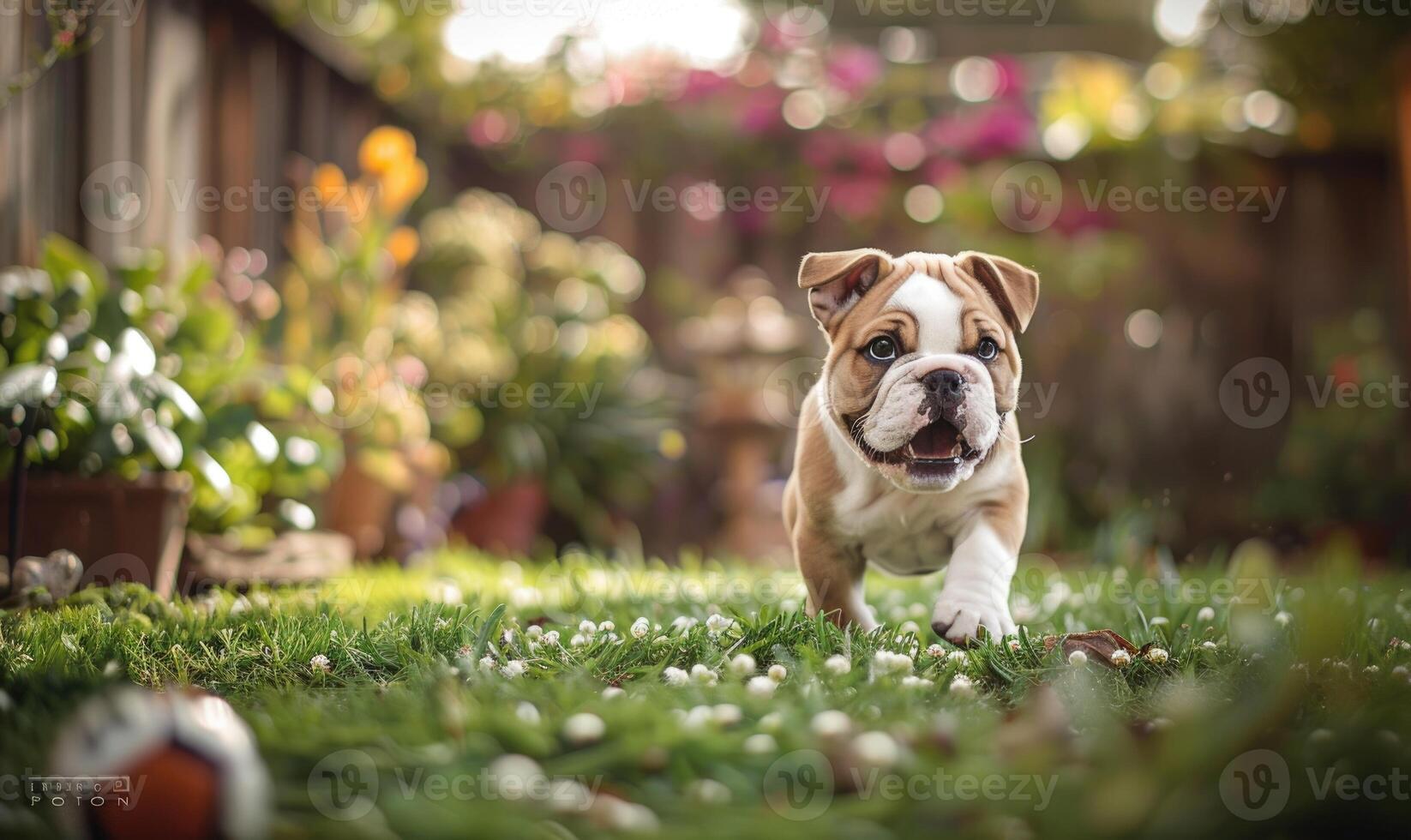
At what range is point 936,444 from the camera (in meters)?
1.88

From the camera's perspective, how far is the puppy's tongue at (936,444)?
1876mm

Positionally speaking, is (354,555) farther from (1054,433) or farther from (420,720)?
(1054,433)

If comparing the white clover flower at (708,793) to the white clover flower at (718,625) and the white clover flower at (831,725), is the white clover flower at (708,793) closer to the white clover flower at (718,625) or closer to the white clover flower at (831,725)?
the white clover flower at (831,725)

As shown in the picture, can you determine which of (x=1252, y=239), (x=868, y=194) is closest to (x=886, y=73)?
(x=868, y=194)

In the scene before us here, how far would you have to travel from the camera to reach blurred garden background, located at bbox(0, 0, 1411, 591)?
3926mm

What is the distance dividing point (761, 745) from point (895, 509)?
82cm

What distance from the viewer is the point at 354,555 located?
4.13 meters

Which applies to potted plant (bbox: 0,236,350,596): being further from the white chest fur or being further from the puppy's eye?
the puppy's eye

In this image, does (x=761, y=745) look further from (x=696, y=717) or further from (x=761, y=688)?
(x=761, y=688)

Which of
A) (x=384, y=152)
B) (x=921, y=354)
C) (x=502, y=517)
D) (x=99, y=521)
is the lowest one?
(x=502, y=517)

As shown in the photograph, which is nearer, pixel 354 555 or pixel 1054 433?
pixel 354 555

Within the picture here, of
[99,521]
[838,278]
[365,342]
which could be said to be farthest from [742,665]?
[365,342]

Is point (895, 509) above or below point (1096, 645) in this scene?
above

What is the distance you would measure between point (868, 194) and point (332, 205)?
315 centimetres
